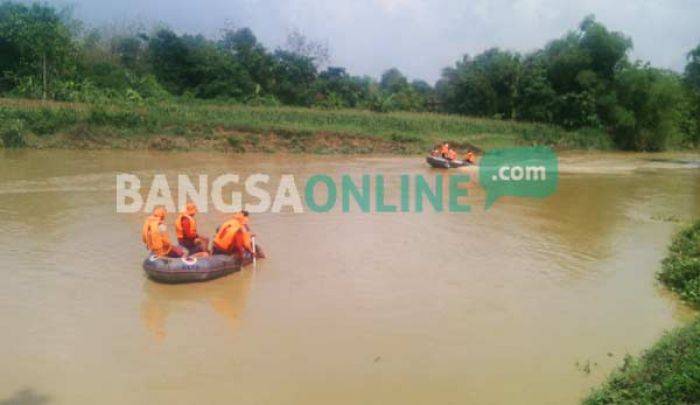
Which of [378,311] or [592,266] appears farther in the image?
[592,266]

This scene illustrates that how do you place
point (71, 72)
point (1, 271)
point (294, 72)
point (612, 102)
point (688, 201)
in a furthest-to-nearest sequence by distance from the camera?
point (294, 72) → point (612, 102) → point (71, 72) → point (688, 201) → point (1, 271)

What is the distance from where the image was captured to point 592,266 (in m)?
10.9

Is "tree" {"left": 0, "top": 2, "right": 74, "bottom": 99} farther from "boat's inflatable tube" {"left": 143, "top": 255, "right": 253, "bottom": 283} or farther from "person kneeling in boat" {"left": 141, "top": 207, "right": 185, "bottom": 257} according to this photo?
"boat's inflatable tube" {"left": 143, "top": 255, "right": 253, "bottom": 283}

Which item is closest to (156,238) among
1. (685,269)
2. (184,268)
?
(184,268)

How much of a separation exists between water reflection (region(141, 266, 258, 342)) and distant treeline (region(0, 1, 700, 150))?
25150 millimetres

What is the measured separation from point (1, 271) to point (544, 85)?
1333 inches

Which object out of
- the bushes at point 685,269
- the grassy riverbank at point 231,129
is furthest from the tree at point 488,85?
the bushes at point 685,269

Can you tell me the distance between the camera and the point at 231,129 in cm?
2873

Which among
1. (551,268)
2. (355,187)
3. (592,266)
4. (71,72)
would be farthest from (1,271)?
(71,72)

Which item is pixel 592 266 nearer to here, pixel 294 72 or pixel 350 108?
→ pixel 350 108

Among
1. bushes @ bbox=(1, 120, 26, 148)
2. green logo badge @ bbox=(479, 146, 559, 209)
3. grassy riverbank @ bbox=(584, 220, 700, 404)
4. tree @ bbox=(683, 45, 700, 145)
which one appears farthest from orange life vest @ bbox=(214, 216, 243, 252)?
tree @ bbox=(683, 45, 700, 145)

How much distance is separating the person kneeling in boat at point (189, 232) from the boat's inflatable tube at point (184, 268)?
0.76m

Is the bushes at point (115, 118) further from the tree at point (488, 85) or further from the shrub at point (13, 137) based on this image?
the tree at point (488, 85)

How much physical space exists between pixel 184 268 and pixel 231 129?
2038 centimetres
